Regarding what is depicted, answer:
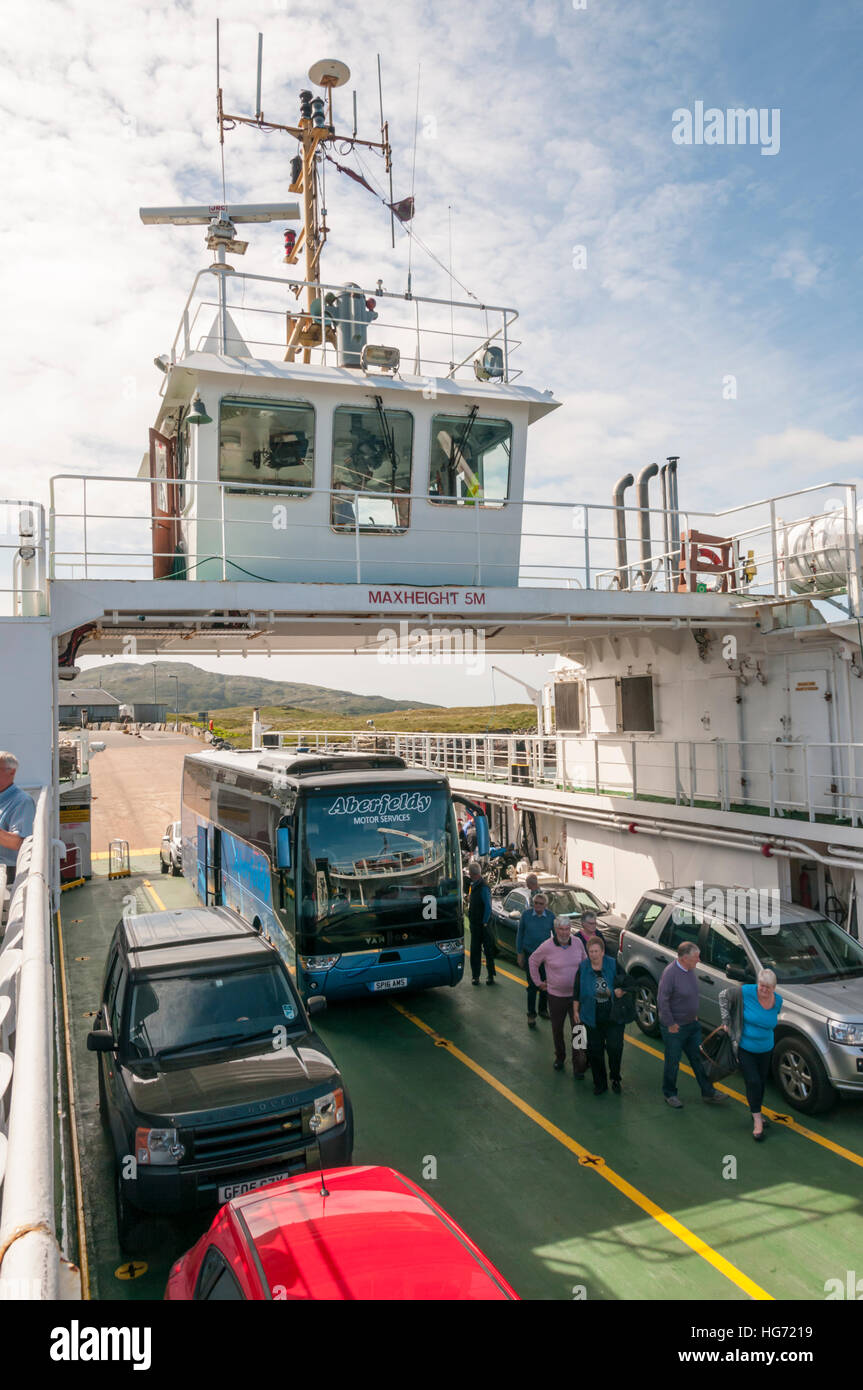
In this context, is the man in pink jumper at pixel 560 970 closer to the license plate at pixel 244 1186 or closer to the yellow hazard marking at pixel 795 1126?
the yellow hazard marking at pixel 795 1126

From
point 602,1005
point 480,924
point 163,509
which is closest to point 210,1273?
point 602,1005

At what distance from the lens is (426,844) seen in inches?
474

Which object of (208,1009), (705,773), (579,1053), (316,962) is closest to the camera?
(208,1009)

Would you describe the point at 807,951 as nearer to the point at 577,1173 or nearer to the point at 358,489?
the point at 577,1173

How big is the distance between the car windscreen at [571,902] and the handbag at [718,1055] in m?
4.36

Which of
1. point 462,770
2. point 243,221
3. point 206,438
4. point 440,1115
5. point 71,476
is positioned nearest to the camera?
point 440,1115

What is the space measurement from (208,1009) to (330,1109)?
1483 millimetres

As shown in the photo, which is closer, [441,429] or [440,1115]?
[440,1115]

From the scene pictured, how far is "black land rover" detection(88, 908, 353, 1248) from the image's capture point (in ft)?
20.7

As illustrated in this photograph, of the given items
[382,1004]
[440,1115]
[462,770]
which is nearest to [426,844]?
[382,1004]

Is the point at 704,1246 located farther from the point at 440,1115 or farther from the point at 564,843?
the point at 564,843

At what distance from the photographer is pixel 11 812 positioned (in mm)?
5941

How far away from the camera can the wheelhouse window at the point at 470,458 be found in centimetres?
1480
